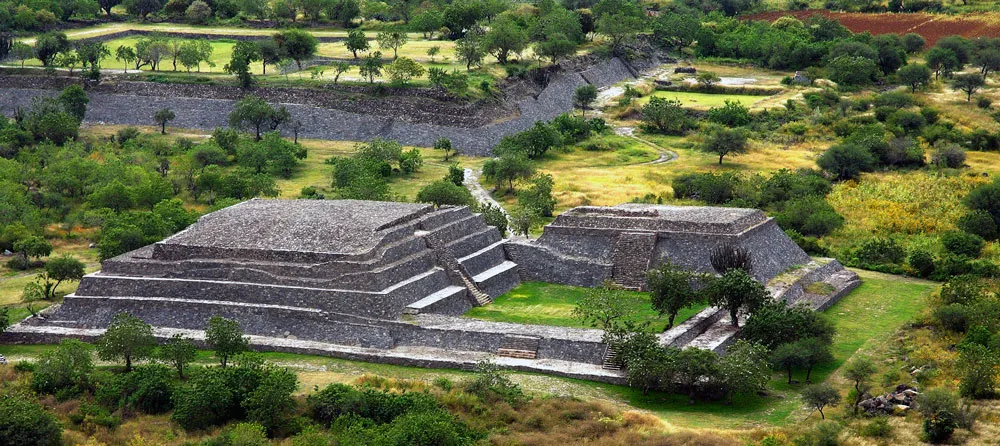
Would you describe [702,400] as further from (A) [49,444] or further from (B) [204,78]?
(B) [204,78]

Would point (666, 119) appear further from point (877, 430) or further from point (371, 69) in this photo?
point (877, 430)

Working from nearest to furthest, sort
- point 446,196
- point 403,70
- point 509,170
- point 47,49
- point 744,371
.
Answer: point 744,371
point 446,196
point 509,170
point 403,70
point 47,49

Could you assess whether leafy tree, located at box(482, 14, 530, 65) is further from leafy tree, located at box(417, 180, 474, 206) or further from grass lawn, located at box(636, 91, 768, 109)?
leafy tree, located at box(417, 180, 474, 206)

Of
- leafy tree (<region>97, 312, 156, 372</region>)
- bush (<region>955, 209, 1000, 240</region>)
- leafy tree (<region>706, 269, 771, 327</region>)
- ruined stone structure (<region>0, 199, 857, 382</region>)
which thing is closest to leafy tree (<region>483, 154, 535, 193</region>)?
ruined stone structure (<region>0, 199, 857, 382</region>)

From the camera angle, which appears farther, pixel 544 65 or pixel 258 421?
pixel 544 65

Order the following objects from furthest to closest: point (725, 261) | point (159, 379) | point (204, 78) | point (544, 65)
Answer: point (544, 65), point (204, 78), point (725, 261), point (159, 379)

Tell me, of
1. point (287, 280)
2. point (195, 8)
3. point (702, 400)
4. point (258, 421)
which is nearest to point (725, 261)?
point (702, 400)

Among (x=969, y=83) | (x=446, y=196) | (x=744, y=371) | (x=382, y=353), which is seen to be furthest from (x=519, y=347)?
(x=969, y=83)
